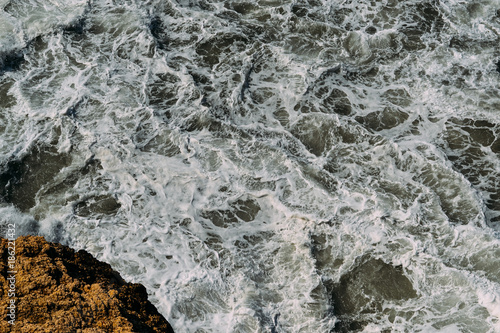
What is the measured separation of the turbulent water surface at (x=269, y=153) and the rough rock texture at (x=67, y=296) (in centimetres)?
130

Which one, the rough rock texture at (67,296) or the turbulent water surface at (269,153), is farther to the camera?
the turbulent water surface at (269,153)

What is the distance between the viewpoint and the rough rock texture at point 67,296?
475 centimetres

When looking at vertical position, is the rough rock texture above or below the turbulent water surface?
above

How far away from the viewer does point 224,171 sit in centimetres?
868

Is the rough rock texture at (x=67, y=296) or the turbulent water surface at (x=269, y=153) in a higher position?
the rough rock texture at (x=67, y=296)

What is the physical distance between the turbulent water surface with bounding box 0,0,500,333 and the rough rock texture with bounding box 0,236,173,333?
4.26ft

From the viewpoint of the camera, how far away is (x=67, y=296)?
5.00 metres

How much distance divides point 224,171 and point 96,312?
4134 mm

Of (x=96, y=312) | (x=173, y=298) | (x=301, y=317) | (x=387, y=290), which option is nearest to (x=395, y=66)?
(x=387, y=290)

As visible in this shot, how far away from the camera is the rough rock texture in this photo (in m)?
4.75

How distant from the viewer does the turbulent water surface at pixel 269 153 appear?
7.08 metres

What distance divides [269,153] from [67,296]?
4.77 m

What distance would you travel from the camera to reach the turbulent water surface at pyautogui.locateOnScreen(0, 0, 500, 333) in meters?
7.08

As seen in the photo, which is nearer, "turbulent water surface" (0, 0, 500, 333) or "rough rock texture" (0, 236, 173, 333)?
"rough rock texture" (0, 236, 173, 333)
